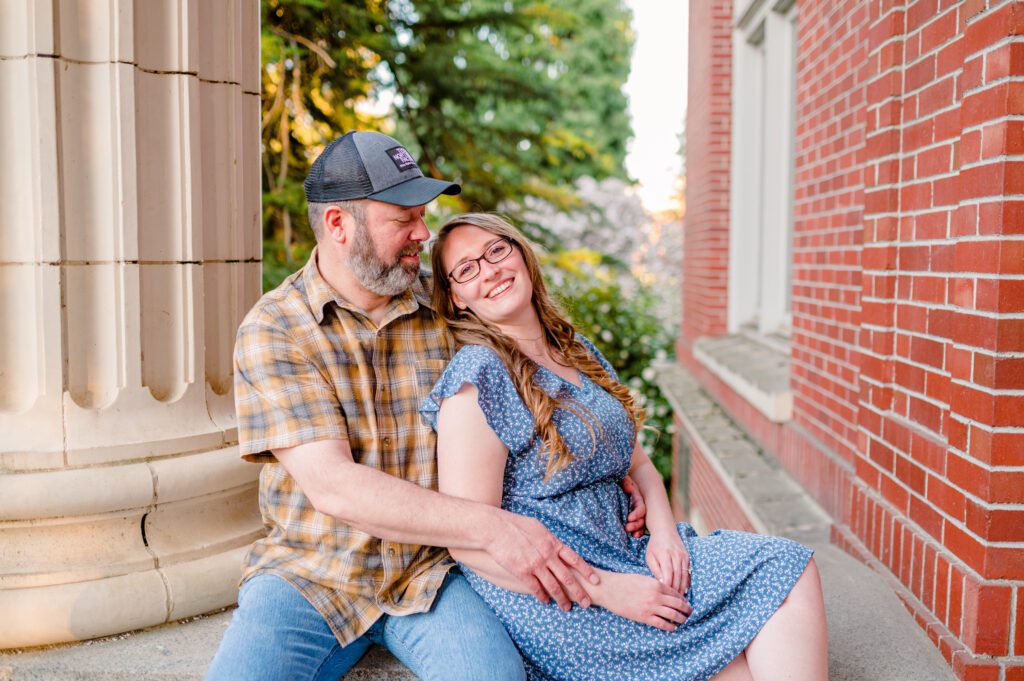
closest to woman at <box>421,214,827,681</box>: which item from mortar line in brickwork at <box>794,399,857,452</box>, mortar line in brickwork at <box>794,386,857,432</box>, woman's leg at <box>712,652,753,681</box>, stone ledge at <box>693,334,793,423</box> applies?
woman's leg at <box>712,652,753,681</box>

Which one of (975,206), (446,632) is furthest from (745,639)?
(975,206)

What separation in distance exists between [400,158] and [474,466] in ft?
2.76

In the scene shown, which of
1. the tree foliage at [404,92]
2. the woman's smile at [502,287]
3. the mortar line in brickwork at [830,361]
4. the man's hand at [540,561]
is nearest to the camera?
the man's hand at [540,561]

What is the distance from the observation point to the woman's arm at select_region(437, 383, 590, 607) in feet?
7.75

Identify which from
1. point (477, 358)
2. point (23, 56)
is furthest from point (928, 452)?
point (23, 56)

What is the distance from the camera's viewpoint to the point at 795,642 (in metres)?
2.28

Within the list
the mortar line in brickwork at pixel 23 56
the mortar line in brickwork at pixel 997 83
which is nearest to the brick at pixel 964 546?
→ the mortar line in brickwork at pixel 997 83

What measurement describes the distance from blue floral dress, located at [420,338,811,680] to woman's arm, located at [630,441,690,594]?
1.2 inches

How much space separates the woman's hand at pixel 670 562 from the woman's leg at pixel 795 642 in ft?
0.73

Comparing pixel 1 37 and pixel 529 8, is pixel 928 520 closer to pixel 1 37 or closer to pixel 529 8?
pixel 1 37

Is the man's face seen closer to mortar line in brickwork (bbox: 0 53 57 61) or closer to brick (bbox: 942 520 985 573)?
mortar line in brickwork (bbox: 0 53 57 61)

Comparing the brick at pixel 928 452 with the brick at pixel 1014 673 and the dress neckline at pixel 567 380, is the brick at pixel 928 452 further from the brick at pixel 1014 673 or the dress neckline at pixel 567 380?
the dress neckline at pixel 567 380

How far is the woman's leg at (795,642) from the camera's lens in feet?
7.45

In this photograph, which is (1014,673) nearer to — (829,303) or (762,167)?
(829,303)
